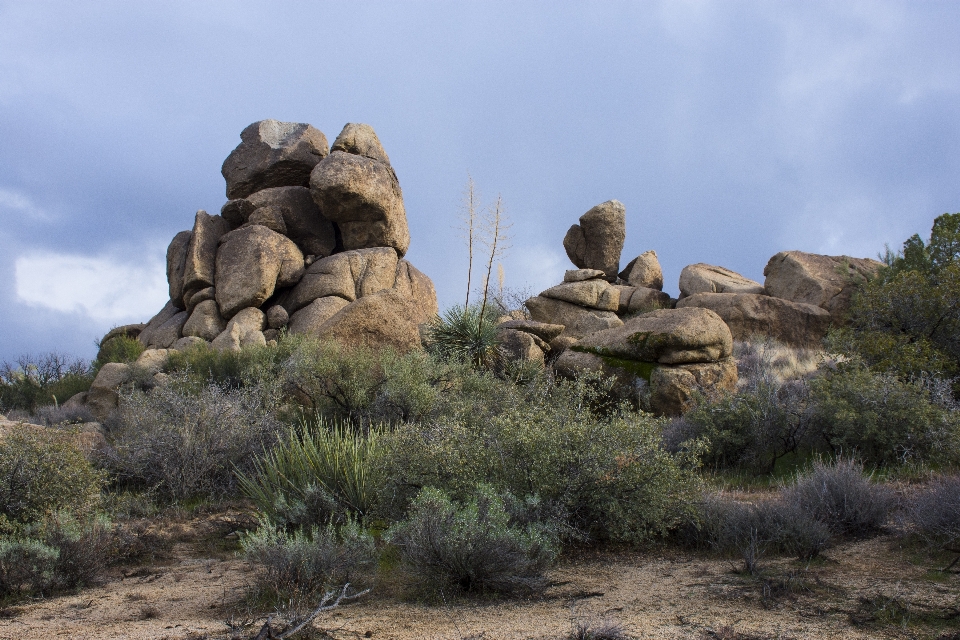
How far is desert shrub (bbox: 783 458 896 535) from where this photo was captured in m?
6.43

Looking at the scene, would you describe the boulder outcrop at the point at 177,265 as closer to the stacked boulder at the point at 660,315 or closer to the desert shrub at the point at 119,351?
the desert shrub at the point at 119,351

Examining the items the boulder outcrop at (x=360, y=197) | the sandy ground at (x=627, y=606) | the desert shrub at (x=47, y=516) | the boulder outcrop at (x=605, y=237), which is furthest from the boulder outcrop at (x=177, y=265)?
the sandy ground at (x=627, y=606)

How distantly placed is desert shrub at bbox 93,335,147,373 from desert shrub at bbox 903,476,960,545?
67.5ft

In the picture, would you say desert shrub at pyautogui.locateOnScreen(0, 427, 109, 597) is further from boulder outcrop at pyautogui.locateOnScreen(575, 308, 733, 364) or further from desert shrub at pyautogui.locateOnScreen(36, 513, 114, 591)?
boulder outcrop at pyautogui.locateOnScreen(575, 308, 733, 364)

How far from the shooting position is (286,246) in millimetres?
22500

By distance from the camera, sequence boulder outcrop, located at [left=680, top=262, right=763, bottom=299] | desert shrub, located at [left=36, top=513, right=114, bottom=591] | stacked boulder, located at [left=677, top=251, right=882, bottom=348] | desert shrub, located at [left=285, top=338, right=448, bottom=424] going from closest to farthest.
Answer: desert shrub, located at [left=36, top=513, right=114, bottom=591]
desert shrub, located at [left=285, top=338, right=448, bottom=424]
stacked boulder, located at [left=677, top=251, right=882, bottom=348]
boulder outcrop, located at [left=680, top=262, right=763, bottom=299]

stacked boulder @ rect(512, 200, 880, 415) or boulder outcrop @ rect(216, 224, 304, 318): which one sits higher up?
boulder outcrop @ rect(216, 224, 304, 318)

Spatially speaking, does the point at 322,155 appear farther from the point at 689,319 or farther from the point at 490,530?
the point at 490,530

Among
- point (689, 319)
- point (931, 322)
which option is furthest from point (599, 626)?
point (931, 322)

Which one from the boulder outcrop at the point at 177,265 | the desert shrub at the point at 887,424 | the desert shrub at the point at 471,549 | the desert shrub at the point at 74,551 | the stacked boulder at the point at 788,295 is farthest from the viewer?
the boulder outcrop at the point at 177,265

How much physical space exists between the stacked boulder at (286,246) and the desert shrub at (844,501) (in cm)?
1436

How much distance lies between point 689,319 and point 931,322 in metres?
5.57

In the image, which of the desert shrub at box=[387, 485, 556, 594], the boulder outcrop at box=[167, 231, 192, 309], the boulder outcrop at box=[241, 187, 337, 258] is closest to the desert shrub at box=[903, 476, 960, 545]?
the desert shrub at box=[387, 485, 556, 594]

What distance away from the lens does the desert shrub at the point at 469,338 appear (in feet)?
50.8
